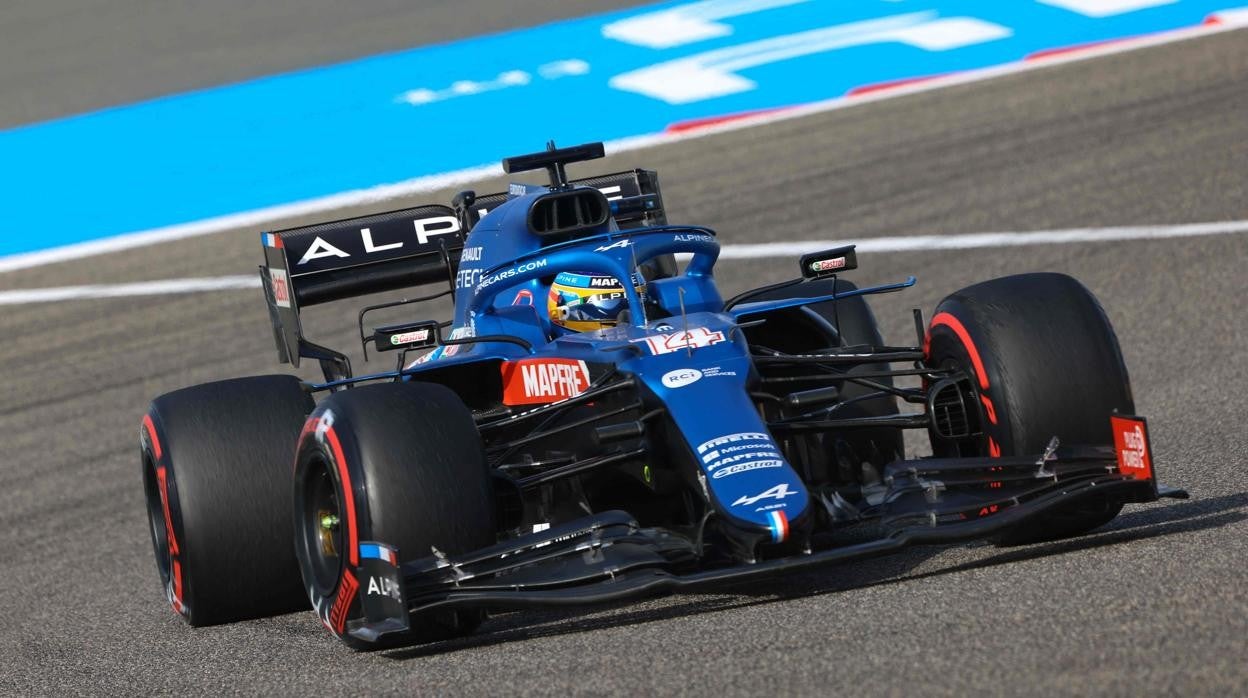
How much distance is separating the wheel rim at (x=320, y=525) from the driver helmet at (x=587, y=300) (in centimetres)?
136

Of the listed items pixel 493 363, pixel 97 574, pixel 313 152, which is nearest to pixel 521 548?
pixel 493 363

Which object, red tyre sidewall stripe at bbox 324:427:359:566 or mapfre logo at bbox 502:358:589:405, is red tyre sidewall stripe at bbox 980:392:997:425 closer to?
mapfre logo at bbox 502:358:589:405

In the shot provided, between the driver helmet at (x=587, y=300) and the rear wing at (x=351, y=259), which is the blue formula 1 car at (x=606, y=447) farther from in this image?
the rear wing at (x=351, y=259)

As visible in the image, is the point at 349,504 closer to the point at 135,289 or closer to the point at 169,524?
the point at 169,524

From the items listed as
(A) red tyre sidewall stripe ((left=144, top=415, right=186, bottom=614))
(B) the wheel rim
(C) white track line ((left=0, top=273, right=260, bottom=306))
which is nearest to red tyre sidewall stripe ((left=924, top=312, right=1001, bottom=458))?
(B) the wheel rim

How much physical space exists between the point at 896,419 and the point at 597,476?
108cm

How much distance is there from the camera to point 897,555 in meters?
6.66

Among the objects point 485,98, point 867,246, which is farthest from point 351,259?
point 485,98

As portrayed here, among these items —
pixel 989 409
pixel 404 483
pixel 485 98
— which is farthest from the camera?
pixel 485 98

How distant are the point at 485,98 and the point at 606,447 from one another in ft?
40.3

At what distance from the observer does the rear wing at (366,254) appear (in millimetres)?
8930

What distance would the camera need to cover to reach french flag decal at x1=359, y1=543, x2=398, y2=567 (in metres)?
5.77

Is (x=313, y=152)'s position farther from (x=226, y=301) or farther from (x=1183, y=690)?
(x=1183, y=690)

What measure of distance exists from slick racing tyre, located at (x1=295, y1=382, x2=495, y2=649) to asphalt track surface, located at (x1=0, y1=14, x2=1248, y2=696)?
0.16m
